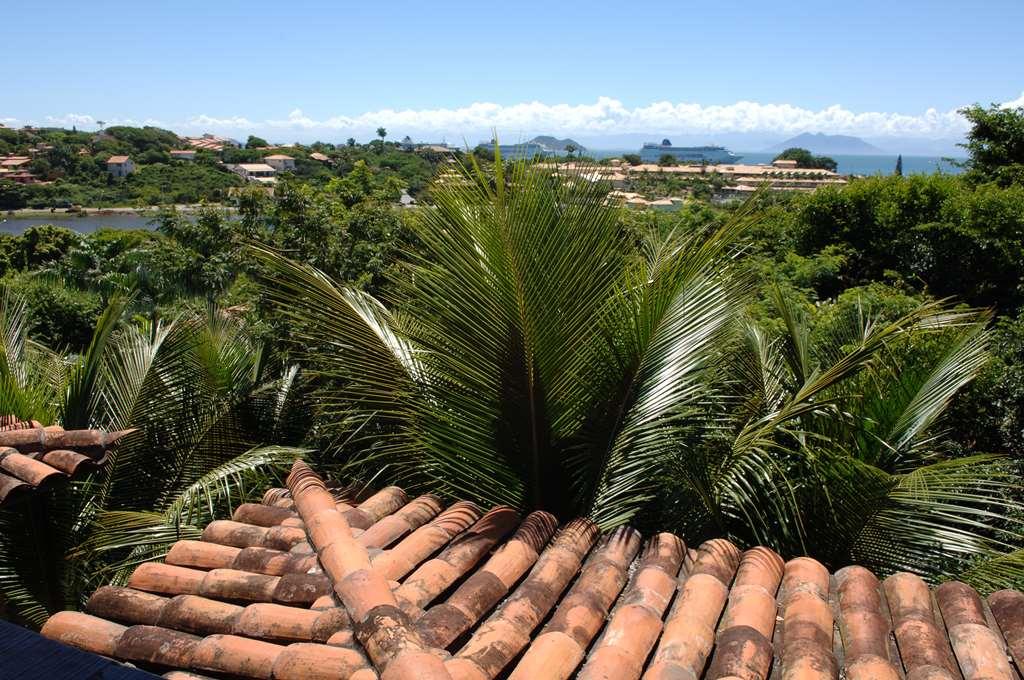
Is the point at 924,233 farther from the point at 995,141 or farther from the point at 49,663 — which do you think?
the point at 49,663

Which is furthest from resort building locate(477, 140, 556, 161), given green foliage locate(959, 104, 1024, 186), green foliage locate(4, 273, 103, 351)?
green foliage locate(959, 104, 1024, 186)

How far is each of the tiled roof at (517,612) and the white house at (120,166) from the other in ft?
248

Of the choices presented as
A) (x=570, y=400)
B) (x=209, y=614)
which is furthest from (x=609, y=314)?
(x=209, y=614)

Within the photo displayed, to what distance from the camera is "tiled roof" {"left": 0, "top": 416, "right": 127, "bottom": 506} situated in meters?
2.77

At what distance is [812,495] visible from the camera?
379cm

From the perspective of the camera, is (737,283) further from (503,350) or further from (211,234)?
(211,234)

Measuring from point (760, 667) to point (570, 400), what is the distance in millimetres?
1469

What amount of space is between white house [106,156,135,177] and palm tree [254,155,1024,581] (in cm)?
7498

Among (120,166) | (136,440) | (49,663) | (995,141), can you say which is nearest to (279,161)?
(120,166)

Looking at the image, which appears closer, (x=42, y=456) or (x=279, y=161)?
(x=42, y=456)

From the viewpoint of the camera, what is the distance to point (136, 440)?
220 inches

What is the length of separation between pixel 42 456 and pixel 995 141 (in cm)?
1880

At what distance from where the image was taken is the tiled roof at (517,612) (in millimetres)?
2330

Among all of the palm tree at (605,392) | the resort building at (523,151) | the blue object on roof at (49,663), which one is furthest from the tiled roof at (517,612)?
the resort building at (523,151)
